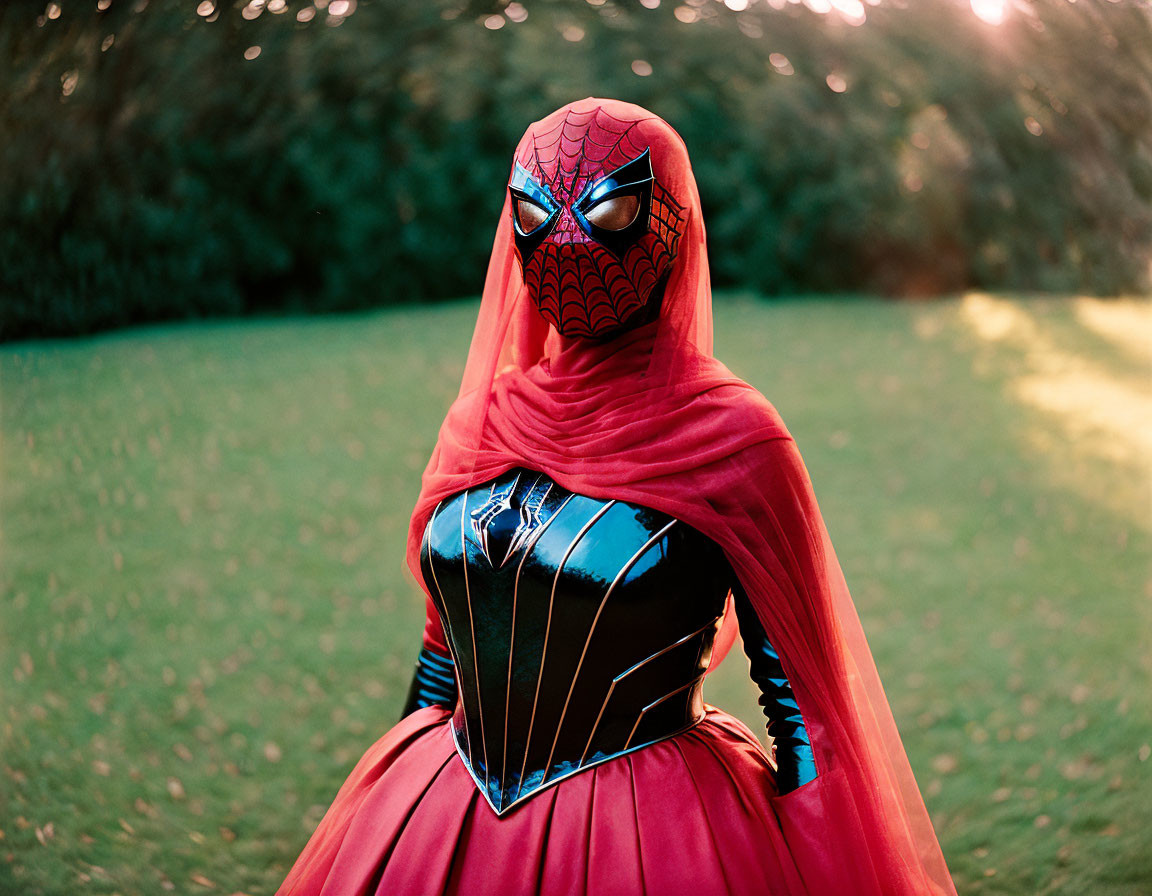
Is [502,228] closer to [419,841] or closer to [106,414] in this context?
[419,841]

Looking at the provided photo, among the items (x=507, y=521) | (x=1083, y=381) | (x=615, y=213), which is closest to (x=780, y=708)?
(x=507, y=521)

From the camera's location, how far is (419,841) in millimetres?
1639

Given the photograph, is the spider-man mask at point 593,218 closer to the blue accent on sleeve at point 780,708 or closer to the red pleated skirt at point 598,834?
the blue accent on sleeve at point 780,708

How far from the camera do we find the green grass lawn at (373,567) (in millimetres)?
4148

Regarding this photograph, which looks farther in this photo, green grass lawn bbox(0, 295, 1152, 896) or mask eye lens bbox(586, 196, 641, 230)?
green grass lawn bbox(0, 295, 1152, 896)

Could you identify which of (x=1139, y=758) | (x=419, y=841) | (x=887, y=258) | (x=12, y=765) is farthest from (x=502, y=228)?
(x=887, y=258)

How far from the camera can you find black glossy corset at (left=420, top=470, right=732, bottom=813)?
1599 millimetres

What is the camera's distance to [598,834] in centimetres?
158

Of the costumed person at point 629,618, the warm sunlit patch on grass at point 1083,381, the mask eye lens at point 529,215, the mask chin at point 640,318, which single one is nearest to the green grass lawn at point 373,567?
the warm sunlit patch on grass at point 1083,381

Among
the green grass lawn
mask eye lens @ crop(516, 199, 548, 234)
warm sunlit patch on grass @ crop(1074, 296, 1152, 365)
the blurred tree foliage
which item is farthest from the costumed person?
warm sunlit patch on grass @ crop(1074, 296, 1152, 365)

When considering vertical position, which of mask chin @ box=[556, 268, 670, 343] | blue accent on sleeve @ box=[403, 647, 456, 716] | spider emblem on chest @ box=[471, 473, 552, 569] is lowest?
blue accent on sleeve @ box=[403, 647, 456, 716]

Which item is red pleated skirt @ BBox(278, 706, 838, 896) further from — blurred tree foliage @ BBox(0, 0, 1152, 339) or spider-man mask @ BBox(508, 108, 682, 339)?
blurred tree foliage @ BBox(0, 0, 1152, 339)

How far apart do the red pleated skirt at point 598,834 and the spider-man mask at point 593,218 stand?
749mm

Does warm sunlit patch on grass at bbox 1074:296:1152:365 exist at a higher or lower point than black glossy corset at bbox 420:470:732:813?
lower
